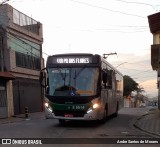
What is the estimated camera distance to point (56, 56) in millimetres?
17531

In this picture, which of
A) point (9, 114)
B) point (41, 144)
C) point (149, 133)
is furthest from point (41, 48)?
point (41, 144)

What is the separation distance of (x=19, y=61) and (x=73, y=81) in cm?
2128

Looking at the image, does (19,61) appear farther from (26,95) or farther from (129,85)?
(129,85)

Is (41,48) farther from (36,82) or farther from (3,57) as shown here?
(3,57)

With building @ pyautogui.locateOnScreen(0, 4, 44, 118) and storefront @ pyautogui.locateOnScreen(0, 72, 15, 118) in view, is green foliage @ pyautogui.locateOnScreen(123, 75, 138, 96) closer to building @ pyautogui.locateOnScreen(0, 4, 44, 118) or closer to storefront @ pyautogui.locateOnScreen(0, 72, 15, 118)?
building @ pyautogui.locateOnScreen(0, 4, 44, 118)

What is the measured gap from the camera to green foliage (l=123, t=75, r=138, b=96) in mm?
91269

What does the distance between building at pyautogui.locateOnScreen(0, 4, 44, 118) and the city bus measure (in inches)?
→ 620

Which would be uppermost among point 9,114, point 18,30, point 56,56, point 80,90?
point 18,30

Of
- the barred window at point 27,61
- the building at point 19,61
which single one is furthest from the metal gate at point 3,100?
the barred window at point 27,61

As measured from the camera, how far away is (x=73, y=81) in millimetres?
16672

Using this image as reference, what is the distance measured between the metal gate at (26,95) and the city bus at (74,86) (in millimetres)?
19643

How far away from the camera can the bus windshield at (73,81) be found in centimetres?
1662

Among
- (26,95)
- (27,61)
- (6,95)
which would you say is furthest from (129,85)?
(6,95)

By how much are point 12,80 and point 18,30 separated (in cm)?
484
